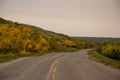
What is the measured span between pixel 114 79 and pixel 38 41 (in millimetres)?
58214

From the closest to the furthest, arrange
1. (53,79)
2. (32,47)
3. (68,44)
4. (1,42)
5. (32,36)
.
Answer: (53,79) < (1,42) < (32,47) < (32,36) < (68,44)

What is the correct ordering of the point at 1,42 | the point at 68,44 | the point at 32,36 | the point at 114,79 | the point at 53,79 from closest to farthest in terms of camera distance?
the point at 53,79
the point at 114,79
the point at 1,42
the point at 32,36
the point at 68,44

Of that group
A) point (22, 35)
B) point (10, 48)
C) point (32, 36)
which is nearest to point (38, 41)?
point (32, 36)

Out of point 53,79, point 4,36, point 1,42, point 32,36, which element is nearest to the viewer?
point 53,79

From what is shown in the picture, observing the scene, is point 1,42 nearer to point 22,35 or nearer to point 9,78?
point 22,35

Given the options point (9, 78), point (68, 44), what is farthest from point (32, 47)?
point (68, 44)

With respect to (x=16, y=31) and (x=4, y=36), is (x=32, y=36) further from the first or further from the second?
(x=4, y=36)

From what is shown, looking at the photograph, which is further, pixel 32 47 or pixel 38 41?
pixel 38 41

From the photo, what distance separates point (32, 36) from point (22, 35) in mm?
5878

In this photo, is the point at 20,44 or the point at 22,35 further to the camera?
the point at 22,35

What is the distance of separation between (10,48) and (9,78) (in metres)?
35.6

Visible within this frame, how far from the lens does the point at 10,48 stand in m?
50.2

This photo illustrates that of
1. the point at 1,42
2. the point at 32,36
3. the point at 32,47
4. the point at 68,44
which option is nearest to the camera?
the point at 1,42

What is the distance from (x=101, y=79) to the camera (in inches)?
617
